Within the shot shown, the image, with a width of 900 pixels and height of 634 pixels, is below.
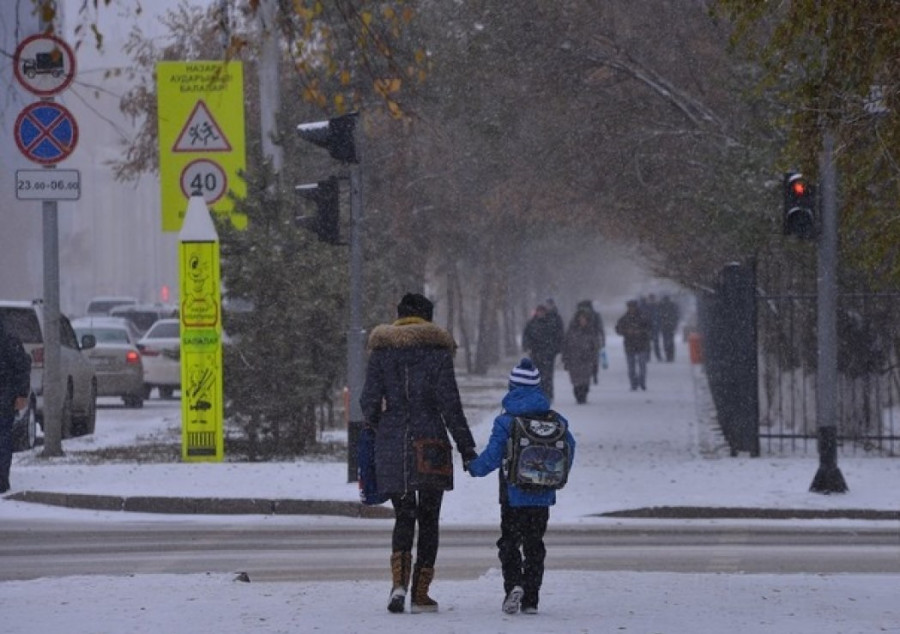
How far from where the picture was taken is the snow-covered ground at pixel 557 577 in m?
9.21

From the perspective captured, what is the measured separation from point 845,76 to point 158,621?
4.82m

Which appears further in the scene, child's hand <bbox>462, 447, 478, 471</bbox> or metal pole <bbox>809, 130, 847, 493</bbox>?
metal pole <bbox>809, 130, 847, 493</bbox>

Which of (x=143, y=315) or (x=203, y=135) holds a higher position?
(x=203, y=135)

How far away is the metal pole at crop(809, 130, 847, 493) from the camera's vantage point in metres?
16.5

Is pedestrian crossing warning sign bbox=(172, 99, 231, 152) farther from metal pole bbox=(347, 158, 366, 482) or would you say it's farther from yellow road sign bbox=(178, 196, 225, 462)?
metal pole bbox=(347, 158, 366, 482)

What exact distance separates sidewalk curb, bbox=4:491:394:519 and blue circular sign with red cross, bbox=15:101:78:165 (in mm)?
4298

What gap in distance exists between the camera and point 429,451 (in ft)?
31.3

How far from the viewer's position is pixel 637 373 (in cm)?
3938

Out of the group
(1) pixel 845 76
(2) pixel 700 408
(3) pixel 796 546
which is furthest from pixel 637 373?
(1) pixel 845 76

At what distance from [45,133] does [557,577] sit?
9993 mm

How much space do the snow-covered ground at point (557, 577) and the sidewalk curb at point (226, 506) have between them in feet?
0.60

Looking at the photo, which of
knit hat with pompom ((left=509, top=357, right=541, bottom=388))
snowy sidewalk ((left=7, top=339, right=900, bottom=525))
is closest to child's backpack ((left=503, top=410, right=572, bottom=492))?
knit hat with pompom ((left=509, top=357, right=541, bottom=388))

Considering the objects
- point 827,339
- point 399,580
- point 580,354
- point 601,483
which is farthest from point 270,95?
point 399,580

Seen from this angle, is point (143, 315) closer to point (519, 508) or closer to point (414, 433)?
point (414, 433)
